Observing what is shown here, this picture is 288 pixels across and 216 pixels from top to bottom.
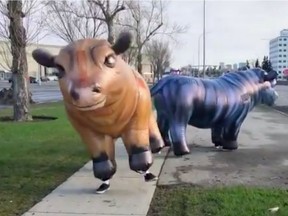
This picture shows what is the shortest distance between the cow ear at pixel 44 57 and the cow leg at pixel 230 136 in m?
4.55

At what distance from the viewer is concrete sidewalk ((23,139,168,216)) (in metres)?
5.52

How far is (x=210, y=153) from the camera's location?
974cm

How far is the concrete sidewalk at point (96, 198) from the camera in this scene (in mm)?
5516

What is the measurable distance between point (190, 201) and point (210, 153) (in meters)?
3.94

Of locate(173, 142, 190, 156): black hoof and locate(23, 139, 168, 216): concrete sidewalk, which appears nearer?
locate(23, 139, 168, 216): concrete sidewalk

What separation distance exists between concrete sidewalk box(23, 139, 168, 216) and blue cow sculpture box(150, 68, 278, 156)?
1.33 metres

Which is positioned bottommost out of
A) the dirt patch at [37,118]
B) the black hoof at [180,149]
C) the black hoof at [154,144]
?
the dirt patch at [37,118]

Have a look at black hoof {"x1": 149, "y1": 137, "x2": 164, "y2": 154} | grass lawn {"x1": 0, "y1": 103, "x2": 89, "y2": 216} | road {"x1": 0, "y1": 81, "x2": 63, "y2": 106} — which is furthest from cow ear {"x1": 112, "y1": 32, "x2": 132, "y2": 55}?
road {"x1": 0, "y1": 81, "x2": 63, "y2": 106}

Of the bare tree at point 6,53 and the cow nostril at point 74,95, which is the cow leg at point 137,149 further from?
the bare tree at point 6,53

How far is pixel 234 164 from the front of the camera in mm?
8484

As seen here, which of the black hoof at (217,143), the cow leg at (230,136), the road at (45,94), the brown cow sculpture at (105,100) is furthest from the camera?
the road at (45,94)

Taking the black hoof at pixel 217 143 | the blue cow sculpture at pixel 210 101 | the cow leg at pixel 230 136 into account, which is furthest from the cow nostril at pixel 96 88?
the black hoof at pixel 217 143

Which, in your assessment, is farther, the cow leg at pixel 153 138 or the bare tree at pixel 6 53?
the bare tree at pixel 6 53

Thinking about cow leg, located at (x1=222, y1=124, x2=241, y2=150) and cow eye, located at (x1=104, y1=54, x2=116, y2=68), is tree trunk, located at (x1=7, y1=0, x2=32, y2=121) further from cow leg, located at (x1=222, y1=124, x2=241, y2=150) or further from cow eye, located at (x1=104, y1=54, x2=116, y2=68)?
cow eye, located at (x1=104, y1=54, x2=116, y2=68)
